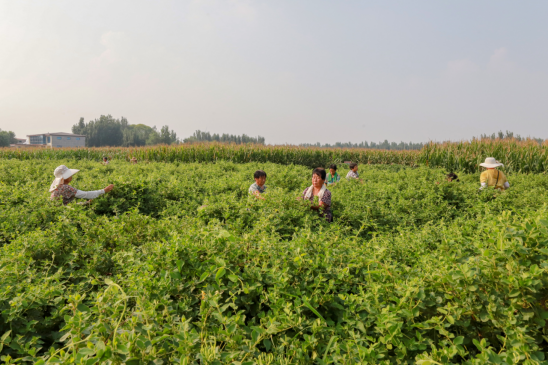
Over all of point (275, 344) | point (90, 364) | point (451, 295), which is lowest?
point (275, 344)

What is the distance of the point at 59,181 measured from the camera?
6.48 meters

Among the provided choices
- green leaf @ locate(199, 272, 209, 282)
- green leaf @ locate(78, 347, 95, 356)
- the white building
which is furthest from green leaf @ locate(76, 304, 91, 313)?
Answer: the white building

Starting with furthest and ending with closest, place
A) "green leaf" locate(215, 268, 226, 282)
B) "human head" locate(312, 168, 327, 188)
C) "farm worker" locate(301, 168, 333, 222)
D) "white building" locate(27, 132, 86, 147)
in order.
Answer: "white building" locate(27, 132, 86, 147), "human head" locate(312, 168, 327, 188), "farm worker" locate(301, 168, 333, 222), "green leaf" locate(215, 268, 226, 282)

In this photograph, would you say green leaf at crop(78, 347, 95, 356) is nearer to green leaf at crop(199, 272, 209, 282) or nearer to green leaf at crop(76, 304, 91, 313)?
green leaf at crop(76, 304, 91, 313)

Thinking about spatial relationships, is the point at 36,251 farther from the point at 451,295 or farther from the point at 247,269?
the point at 451,295

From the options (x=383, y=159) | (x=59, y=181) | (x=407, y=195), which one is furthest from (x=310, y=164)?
(x=59, y=181)

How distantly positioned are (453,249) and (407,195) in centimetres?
537

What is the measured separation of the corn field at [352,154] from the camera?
54.5 ft

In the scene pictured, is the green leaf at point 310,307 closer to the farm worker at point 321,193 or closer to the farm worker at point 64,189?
the farm worker at point 321,193

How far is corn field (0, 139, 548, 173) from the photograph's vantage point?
54.5ft

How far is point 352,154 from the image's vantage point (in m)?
31.7

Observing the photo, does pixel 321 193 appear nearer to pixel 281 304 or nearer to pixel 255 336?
pixel 281 304

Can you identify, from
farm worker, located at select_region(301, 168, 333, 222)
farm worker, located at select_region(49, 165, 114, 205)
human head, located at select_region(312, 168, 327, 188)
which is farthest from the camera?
farm worker, located at select_region(49, 165, 114, 205)

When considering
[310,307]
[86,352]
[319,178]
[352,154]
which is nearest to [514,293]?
[310,307]
